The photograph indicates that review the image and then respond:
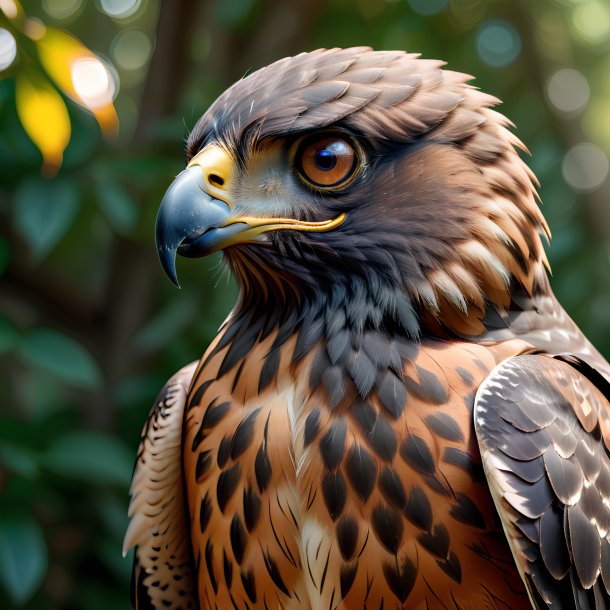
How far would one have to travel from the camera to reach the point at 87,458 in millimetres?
3326

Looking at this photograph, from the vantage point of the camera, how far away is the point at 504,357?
179 centimetres

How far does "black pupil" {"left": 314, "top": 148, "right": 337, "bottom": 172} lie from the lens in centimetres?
182

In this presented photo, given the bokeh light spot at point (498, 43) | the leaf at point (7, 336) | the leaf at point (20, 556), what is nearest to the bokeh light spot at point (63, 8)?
the bokeh light spot at point (498, 43)

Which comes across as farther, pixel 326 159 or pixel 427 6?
pixel 427 6

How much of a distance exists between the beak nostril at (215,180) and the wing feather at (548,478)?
2.34 ft

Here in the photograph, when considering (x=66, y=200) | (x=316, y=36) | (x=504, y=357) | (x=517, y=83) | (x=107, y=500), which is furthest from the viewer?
(x=517, y=83)

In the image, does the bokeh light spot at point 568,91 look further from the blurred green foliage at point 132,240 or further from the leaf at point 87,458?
the leaf at point 87,458

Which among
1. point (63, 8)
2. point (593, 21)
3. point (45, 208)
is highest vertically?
point (593, 21)

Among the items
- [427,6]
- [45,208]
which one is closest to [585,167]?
[427,6]

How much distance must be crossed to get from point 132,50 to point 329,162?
187 inches

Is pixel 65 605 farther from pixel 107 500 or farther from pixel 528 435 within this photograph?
pixel 528 435

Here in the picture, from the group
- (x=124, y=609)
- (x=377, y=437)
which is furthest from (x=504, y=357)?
(x=124, y=609)

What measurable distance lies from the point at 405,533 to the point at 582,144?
10.8 ft

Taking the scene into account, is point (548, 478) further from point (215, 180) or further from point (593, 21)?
point (593, 21)
